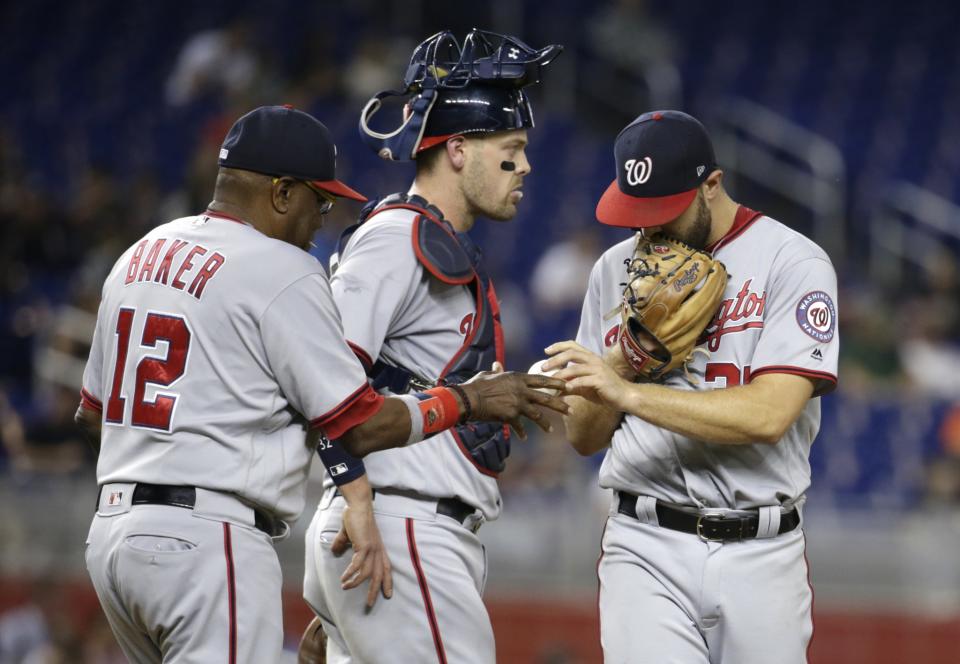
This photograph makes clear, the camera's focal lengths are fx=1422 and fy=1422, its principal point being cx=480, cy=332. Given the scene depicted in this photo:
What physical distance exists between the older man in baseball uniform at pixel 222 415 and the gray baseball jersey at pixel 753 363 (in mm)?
670

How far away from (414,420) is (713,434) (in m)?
0.78

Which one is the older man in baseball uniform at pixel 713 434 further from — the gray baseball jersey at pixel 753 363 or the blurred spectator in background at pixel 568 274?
the blurred spectator in background at pixel 568 274

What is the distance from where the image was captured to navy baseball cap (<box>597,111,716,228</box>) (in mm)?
3863

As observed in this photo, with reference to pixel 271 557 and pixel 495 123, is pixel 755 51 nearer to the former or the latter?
pixel 495 123

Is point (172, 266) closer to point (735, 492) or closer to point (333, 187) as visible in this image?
point (333, 187)

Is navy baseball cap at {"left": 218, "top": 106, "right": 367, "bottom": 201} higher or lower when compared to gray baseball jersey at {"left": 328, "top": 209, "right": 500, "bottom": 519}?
higher

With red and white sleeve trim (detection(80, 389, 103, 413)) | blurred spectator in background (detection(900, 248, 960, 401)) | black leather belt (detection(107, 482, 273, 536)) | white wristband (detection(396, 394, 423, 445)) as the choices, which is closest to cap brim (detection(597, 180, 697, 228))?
white wristband (detection(396, 394, 423, 445))

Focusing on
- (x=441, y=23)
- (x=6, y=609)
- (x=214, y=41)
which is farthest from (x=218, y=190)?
(x=441, y=23)

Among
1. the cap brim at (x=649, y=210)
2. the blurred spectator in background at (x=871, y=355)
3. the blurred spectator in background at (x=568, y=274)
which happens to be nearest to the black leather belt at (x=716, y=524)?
the cap brim at (x=649, y=210)

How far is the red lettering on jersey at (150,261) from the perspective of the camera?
3613mm

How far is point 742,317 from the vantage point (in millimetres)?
3904

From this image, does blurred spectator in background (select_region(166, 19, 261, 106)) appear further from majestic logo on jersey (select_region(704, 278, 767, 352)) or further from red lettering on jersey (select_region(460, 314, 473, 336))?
majestic logo on jersey (select_region(704, 278, 767, 352))

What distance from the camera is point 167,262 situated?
142 inches

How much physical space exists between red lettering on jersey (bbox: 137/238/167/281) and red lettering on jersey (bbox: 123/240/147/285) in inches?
0.9
